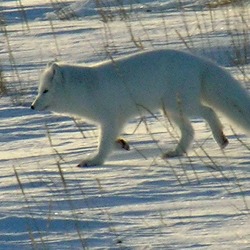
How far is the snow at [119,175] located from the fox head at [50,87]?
0.62 ft

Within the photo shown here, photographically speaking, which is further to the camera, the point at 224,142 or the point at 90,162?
the point at 224,142

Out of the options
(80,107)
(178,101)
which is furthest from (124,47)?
(178,101)

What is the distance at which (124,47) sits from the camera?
847cm

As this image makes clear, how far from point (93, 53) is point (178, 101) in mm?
3265

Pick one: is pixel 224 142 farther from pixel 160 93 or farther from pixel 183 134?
pixel 160 93

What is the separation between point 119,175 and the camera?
4.84 metres

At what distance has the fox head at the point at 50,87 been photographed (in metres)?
5.77

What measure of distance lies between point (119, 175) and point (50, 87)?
3.71 ft

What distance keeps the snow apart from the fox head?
19 cm

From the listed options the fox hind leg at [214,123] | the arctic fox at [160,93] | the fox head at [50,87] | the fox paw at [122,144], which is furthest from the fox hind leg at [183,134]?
the fox head at [50,87]

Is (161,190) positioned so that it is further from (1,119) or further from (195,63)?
(1,119)

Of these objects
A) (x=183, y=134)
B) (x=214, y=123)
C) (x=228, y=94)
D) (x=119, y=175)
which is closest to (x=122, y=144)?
(x=183, y=134)

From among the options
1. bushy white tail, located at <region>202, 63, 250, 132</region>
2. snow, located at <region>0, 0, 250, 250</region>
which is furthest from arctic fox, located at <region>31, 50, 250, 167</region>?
snow, located at <region>0, 0, 250, 250</region>

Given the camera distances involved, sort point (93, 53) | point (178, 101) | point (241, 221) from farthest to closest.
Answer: point (93, 53)
point (178, 101)
point (241, 221)
